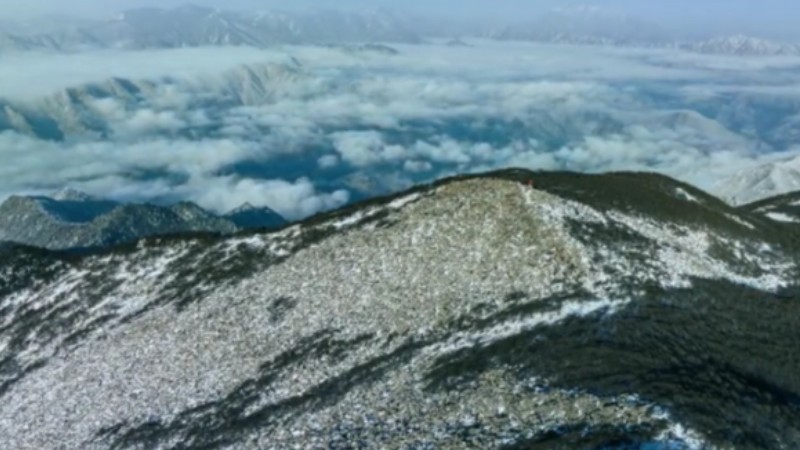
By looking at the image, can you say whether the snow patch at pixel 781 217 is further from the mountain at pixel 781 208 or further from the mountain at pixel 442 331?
the mountain at pixel 442 331

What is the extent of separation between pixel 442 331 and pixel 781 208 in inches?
1903

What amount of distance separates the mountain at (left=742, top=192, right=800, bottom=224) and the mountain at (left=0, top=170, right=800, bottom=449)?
1114cm

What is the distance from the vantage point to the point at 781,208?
8912cm

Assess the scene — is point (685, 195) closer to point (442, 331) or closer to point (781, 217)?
point (781, 217)

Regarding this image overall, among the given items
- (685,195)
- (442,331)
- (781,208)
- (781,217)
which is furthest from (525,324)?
(781,208)

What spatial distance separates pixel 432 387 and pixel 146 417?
1685cm

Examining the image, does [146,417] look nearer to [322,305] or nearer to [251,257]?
[322,305]

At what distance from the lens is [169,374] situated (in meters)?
57.2

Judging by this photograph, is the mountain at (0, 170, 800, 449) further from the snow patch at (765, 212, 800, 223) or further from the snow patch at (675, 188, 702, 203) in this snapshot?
the snow patch at (765, 212, 800, 223)

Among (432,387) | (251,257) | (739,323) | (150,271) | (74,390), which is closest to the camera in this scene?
(432,387)

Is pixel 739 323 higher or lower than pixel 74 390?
higher

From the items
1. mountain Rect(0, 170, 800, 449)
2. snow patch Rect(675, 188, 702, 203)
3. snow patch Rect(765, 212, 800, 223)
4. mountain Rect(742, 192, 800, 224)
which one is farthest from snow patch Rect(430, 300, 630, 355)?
snow patch Rect(765, 212, 800, 223)

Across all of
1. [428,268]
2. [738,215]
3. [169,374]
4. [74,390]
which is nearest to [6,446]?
[74,390]

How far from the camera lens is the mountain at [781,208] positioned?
276ft
